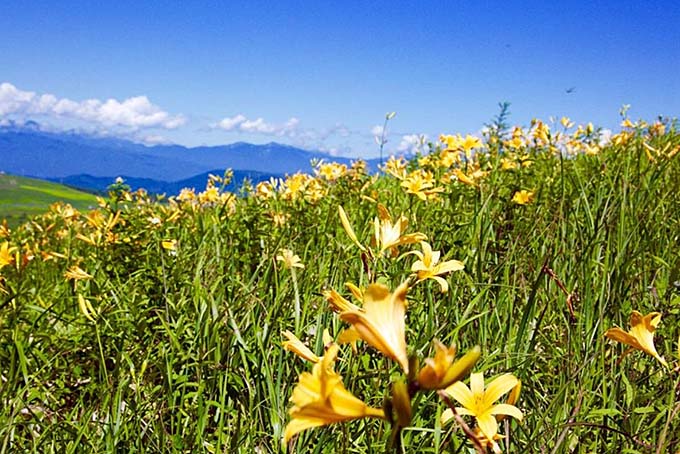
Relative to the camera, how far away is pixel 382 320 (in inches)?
25.5

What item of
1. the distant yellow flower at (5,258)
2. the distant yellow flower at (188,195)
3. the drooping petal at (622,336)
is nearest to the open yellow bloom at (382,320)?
the drooping petal at (622,336)

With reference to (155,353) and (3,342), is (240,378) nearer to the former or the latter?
(155,353)

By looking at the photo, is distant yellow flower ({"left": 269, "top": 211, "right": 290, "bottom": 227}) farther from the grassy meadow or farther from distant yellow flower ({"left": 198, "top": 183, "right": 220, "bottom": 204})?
distant yellow flower ({"left": 198, "top": 183, "right": 220, "bottom": 204})

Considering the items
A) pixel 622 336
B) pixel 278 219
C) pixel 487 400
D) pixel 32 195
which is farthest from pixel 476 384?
pixel 32 195

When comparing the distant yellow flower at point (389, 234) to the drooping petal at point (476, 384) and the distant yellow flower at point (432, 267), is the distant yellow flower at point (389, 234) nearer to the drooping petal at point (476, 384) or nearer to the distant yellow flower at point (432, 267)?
the distant yellow flower at point (432, 267)

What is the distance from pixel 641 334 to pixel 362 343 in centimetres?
75

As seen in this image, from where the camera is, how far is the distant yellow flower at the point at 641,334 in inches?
39.9

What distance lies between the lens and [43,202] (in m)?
152

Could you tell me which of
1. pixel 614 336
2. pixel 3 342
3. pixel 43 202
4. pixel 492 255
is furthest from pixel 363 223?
pixel 43 202

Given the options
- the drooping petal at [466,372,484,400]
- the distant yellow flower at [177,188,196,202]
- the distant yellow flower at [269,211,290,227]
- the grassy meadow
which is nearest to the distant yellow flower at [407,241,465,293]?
the grassy meadow

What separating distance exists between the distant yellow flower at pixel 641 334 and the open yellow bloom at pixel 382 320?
22.0 inches

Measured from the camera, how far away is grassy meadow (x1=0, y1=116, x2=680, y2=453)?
3.16 feet

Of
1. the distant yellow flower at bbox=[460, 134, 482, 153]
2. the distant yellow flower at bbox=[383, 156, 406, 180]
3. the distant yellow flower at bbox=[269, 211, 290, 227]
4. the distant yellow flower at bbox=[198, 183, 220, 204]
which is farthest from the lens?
the distant yellow flower at bbox=[198, 183, 220, 204]

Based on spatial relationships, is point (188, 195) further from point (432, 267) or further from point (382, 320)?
point (382, 320)
